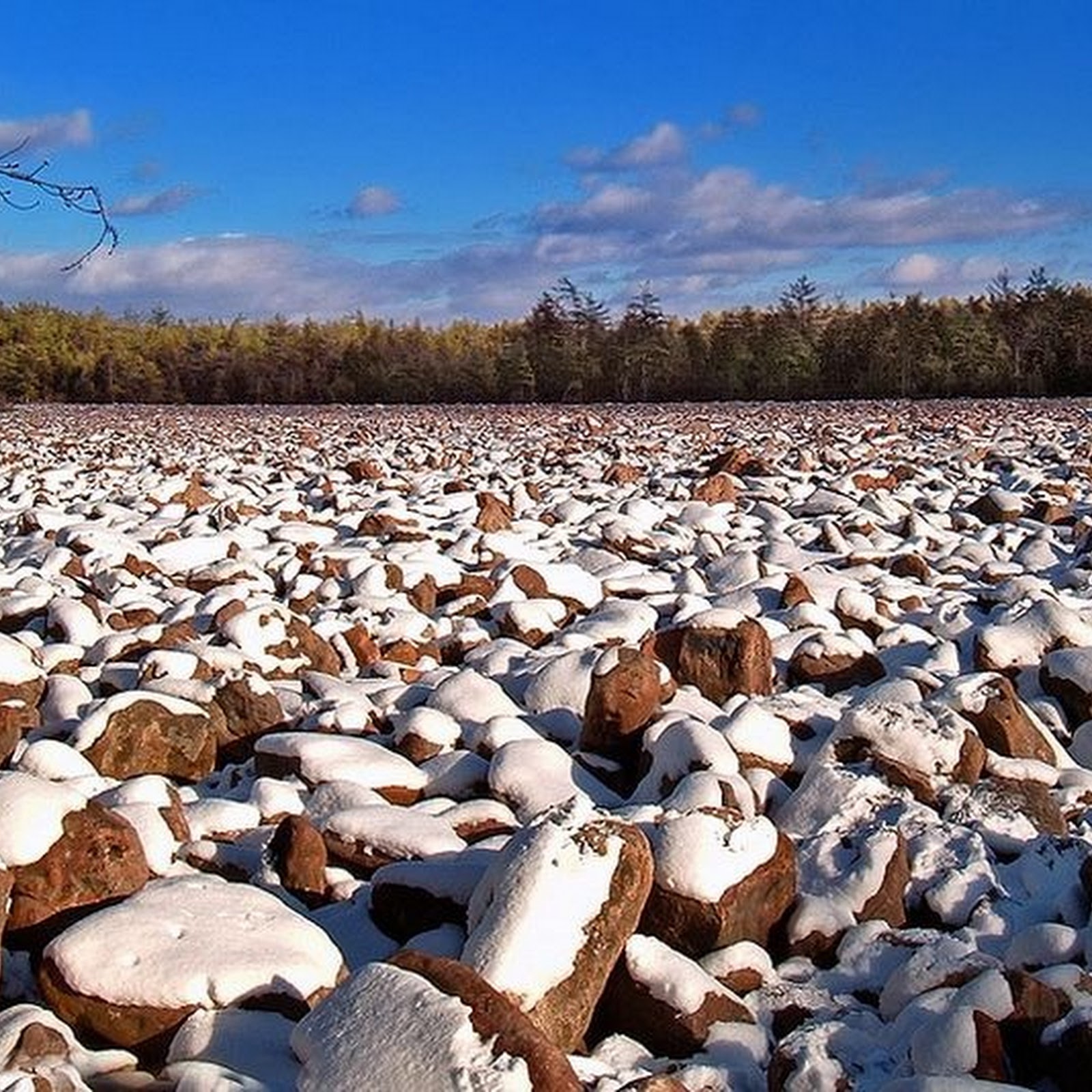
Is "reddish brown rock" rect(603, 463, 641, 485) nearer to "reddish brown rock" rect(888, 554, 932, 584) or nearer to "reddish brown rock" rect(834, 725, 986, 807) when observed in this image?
"reddish brown rock" rect(888, 554, 932, 584)

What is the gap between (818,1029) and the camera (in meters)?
2.69

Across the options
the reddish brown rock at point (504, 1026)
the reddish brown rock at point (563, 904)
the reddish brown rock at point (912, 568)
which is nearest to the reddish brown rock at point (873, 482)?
the reddish brown rock at point (912, 568)

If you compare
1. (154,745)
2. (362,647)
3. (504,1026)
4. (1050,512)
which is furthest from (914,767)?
(1050,512)

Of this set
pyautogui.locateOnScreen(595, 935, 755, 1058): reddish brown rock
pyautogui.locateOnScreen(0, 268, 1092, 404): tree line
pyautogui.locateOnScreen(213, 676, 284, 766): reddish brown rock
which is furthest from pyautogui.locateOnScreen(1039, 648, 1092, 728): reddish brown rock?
pyautogui.locateOnScreen(0, 268, 1092, 404): tree line

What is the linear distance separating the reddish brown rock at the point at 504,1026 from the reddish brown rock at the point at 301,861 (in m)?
0.89

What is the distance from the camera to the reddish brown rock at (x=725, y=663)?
16.2 ft

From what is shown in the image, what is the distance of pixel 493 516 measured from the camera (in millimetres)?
8781

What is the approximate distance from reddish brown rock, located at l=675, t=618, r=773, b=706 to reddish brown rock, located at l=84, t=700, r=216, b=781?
1754 mm

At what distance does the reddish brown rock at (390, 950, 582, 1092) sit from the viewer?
2334mm

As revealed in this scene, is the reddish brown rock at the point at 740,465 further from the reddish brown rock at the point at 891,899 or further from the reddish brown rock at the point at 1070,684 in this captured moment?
the reddish brown rock at the point at 891,899

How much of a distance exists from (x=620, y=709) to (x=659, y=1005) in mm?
→ 1623

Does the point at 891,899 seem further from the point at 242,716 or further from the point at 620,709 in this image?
the point at 242,716

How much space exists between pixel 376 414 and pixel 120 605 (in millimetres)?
23361

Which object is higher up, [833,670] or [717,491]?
[717,491]
